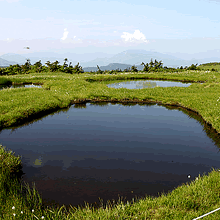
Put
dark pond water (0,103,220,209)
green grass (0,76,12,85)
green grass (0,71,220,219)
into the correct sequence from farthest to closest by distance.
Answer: green grass (0,76,12,85)
dark pond water (0,103,220,209)
green grass (0,71,220,219)

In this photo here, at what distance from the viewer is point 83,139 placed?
36.0 feet

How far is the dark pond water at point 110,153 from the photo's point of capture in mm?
6938

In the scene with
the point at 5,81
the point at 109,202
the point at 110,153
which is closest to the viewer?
the point at 109,202

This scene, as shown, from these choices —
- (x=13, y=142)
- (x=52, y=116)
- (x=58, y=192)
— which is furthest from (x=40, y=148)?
(x=52, y=116)

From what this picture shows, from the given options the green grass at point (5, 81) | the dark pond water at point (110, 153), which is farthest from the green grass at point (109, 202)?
the green grass at point (5, 81)

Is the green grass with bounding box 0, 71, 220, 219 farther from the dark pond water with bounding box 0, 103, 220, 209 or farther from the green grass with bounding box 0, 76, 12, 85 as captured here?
the green grass with bounding box 0, 76, 12, 85

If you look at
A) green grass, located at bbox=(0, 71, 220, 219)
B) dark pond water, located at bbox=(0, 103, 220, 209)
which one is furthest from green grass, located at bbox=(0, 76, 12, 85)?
dark pond water, located at bbox=(0, 103, 220, 209)

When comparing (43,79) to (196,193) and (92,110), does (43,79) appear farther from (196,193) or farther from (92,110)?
(196,193)

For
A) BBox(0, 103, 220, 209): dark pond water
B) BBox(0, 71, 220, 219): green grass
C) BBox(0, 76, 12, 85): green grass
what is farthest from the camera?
BBox(0, 76, 12, 85): green grass

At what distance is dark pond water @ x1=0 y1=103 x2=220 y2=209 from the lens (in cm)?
694

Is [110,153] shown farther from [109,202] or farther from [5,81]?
[5,81]

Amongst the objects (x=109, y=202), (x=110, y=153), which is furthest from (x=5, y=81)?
(x=109, y=202)

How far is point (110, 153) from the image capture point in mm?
9391

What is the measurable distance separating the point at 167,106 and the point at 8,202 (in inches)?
635
